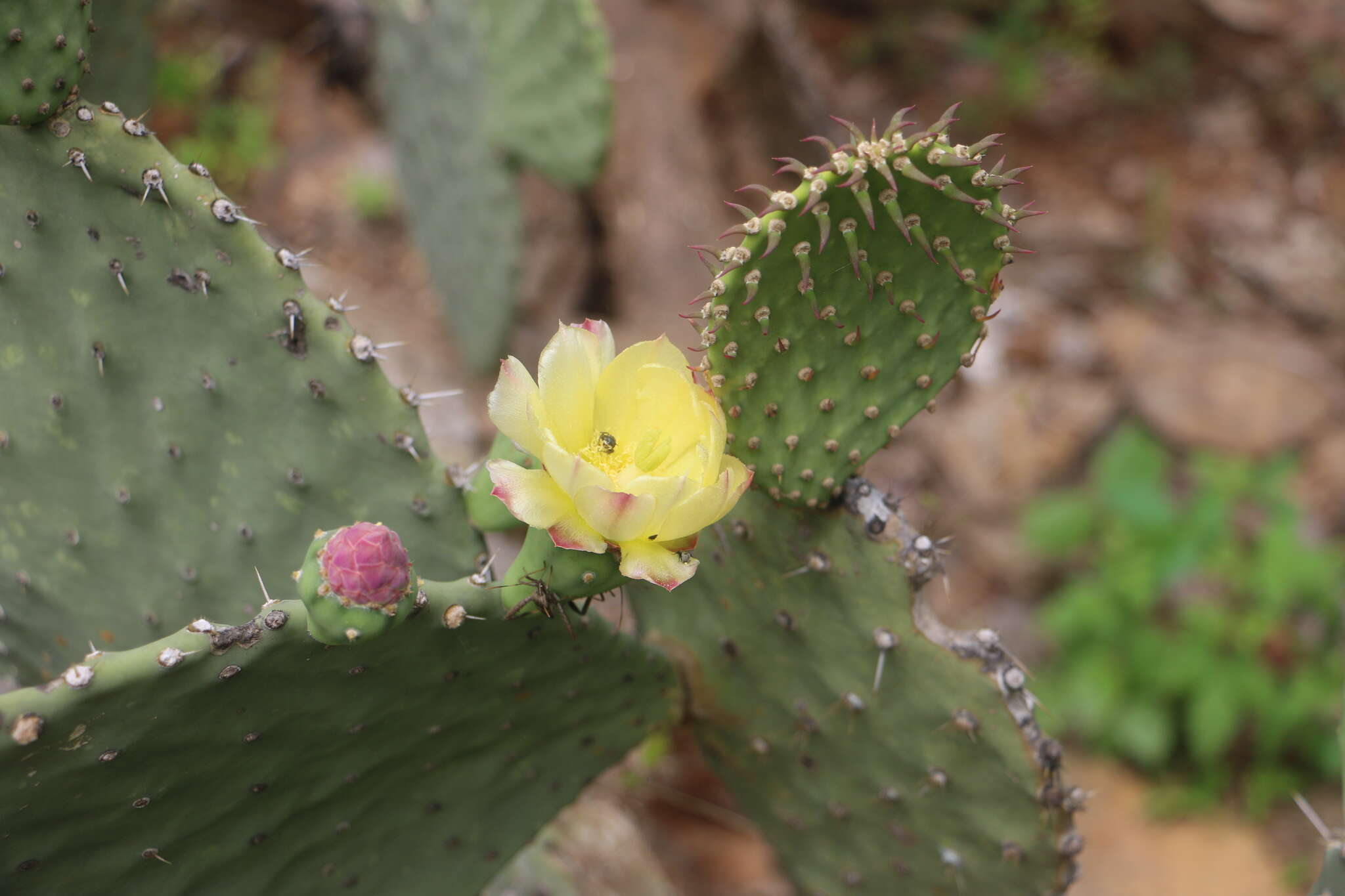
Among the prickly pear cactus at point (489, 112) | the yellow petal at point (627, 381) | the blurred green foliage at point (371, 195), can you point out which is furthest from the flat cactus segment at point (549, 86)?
the yellow petal at point (627, 381)

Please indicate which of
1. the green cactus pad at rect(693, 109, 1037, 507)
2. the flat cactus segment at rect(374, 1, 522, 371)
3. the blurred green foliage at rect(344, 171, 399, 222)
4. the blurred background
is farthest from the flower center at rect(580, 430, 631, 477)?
the blurred green foliage at rect(344, 171, 399, 222)

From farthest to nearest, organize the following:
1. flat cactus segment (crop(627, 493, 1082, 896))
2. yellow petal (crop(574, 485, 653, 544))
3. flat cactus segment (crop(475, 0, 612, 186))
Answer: flat cactus segment (crop(475, 0, 612, 186))
flat cactus segment (crop(627, 493, 1082, 896))
yellow petal (crop(574, 485, 653, 544))

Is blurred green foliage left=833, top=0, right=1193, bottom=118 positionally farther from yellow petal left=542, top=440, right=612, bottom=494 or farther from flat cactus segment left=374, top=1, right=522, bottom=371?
yellow petal left=542, top=440, right=612, bottom=494

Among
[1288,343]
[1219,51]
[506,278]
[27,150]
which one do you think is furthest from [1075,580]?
Result: [27,150]

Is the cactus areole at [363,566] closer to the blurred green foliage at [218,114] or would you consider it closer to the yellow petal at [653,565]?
the yellow petal at [653,565]

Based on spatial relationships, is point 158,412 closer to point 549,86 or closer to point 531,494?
point 531,494

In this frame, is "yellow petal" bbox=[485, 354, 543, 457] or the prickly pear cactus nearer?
"yellow petal" bbox=[485, 354, 543, 457]

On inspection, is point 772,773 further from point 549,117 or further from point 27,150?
point 549,117
